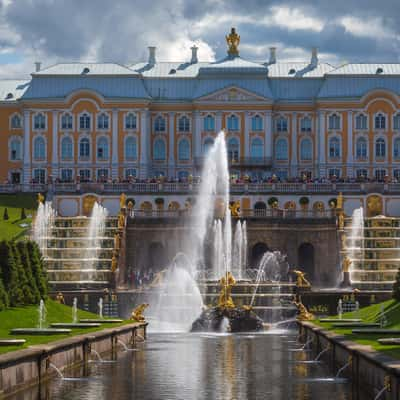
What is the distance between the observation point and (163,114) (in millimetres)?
111938

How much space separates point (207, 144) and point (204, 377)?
78.0 metres

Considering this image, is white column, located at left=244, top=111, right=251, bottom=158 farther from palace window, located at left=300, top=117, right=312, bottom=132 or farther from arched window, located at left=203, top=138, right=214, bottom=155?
palace window, located at left=300, top=117, right=312, bottom=132

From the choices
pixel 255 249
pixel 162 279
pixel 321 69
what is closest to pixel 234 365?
pixel 162 279

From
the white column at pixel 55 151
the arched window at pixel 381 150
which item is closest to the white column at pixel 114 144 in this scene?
the white column at pixel 55 151

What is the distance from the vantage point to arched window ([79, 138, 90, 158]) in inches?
4321

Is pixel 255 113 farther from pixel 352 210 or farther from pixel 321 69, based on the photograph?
pixel 352 210

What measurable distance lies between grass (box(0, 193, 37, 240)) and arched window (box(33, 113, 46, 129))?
501 inches

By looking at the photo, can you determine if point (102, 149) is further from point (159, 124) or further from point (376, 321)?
point (376, 321)

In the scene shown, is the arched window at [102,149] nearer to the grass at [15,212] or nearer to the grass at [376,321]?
the grass at [15,212]

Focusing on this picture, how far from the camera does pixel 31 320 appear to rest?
4019 cm

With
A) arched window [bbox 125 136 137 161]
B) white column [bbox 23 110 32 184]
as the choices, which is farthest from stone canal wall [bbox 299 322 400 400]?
white column [bbox 23 110 32 184]

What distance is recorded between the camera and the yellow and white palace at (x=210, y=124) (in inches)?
4291

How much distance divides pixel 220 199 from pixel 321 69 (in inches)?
1155

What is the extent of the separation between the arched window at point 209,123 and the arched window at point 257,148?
3.69 m
